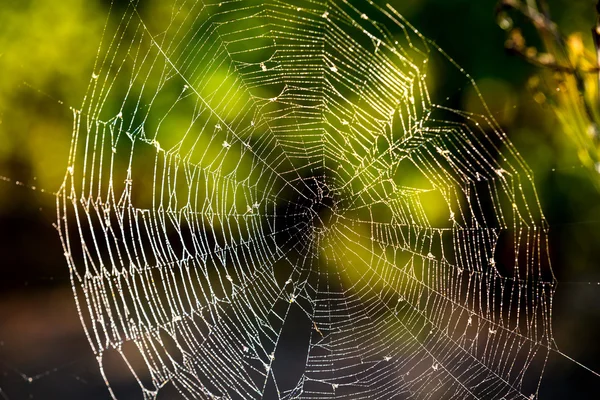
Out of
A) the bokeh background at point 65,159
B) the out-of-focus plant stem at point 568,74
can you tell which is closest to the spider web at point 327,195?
the bokeh background at point 65,159

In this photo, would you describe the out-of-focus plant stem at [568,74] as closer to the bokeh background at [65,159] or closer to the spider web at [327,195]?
the spider web at [327,195]

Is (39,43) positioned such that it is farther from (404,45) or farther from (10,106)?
(404,45)

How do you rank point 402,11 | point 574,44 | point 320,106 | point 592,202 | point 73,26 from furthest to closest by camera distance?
point 73,26, point 592,202, point 402,11, point 320,106, point 574,44

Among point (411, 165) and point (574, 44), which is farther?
point (411, 165)

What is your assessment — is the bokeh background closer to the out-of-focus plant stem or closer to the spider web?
the spider web

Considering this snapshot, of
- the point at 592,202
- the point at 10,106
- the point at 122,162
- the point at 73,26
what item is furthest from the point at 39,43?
the point at 592,202

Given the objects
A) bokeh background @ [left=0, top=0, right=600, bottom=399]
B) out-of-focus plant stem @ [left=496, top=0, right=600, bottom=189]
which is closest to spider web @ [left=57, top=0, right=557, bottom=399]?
bokeh background @ [left=0, top=0, right=600, bottom=399]
